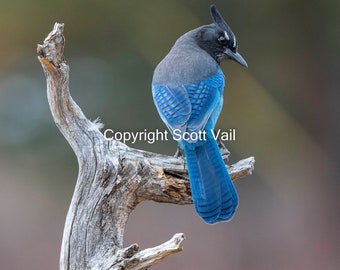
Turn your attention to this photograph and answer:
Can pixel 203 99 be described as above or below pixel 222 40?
below

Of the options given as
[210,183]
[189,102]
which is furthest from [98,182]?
[189,102]

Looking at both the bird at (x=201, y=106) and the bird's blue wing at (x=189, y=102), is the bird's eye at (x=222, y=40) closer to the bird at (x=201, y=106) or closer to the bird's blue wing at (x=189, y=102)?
the bird at (x=201, y=106)

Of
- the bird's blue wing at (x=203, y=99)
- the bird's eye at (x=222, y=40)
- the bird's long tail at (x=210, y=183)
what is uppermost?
the bird's eye at (x=222, y=40)

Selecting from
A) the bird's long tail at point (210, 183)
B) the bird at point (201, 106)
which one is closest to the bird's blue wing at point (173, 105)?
the bird at point (201, 106)

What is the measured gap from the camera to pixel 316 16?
5.73 m

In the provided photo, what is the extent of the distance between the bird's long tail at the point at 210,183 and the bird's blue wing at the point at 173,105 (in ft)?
0.42

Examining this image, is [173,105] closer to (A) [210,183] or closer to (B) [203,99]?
(B) [203,99]

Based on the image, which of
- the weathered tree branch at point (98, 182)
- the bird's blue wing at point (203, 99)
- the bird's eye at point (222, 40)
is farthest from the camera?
the bird's eye at point (222, 40)

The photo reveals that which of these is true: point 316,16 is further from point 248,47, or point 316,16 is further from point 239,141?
point 239,141

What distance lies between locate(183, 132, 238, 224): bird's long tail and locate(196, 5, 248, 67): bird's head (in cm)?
72

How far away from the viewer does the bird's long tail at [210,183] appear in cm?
262

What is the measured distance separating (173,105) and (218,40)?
590mm

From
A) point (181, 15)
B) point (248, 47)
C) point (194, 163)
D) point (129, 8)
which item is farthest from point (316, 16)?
point (194, 163)

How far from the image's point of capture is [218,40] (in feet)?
11.3
